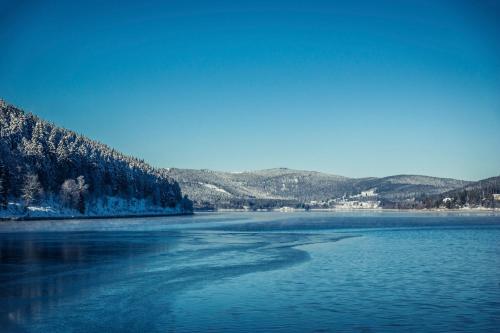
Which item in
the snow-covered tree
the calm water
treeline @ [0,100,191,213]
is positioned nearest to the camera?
the calm water

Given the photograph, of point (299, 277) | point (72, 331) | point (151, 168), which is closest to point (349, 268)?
point (299, 277)

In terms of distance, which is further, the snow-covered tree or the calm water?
the snow-covered tree

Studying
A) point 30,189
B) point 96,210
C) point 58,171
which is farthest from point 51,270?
point 96,210

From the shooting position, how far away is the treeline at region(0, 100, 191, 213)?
106 metres

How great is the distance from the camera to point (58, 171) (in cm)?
12431

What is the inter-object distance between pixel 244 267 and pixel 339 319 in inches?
513

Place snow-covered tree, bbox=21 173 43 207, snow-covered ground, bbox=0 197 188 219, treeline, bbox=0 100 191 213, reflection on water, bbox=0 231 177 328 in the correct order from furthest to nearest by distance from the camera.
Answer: treeline, bbox=0 100 191 213 < snow-covered tree, bbox=21 173 43 207 < snow-covered ground, bbox=0 197 188 219 < reflection on water, bbox=0 231 177 328

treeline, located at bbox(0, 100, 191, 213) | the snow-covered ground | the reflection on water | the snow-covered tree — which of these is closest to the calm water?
the reflection on water

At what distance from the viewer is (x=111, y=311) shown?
17.8m

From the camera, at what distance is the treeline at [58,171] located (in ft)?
347

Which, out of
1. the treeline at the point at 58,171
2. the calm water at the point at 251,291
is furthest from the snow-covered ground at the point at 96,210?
the calm water at the point at 251,291

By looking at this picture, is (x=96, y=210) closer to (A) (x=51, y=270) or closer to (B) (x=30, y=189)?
(B) (x=30, y=189)

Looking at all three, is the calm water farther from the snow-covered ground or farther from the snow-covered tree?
the snow-covered tree

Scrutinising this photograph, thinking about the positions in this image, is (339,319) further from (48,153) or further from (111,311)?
(48,153)
